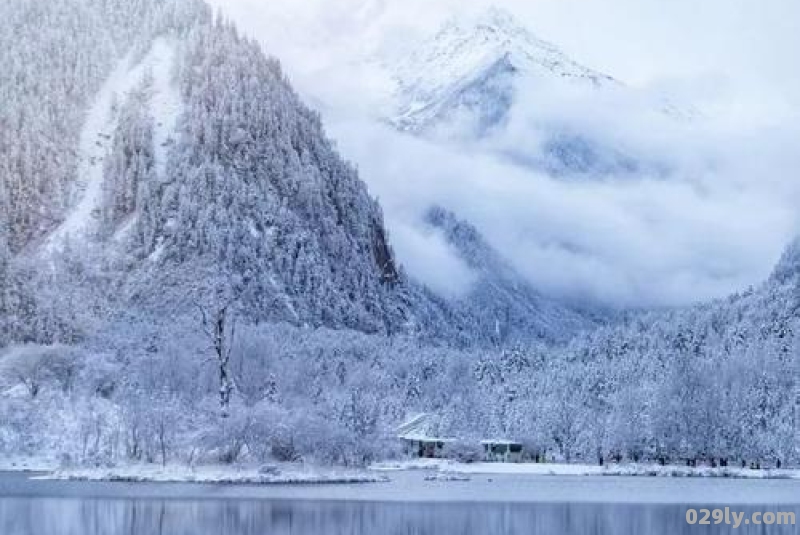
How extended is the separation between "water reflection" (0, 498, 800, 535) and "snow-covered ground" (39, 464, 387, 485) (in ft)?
88.2

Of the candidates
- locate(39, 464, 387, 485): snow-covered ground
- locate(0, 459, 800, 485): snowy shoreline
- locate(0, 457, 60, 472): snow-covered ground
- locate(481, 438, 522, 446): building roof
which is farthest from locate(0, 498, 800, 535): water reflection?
locate(481, 438, 522, 446): building roof

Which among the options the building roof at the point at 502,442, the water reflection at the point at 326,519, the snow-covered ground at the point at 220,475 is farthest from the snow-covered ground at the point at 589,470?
the water reflection at the point at 326,519

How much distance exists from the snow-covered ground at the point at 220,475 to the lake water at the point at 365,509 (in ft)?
17.4

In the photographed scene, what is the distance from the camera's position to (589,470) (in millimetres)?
165250

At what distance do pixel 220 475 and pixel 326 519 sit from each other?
42.5 m

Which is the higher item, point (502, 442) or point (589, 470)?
point (502, 442)

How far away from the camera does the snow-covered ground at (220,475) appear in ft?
387

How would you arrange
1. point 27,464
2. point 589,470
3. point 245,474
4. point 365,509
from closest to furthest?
1. point 365,509
2. point 245,474
3. point 27,464
4. point 589,470

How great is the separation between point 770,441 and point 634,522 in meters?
109

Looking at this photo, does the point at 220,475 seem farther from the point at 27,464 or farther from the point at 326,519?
the point at 326,519

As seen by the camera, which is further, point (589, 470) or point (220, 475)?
point (589, 470)

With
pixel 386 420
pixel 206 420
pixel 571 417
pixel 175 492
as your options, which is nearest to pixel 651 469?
pixel 571 417

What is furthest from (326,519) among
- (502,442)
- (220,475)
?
(502,442)

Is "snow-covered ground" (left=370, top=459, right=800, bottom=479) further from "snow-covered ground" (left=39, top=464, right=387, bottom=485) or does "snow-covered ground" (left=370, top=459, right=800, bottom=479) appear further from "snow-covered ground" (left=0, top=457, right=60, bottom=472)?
"snow-covered ground" (left=0, top=457, right=60, bottom=472)
